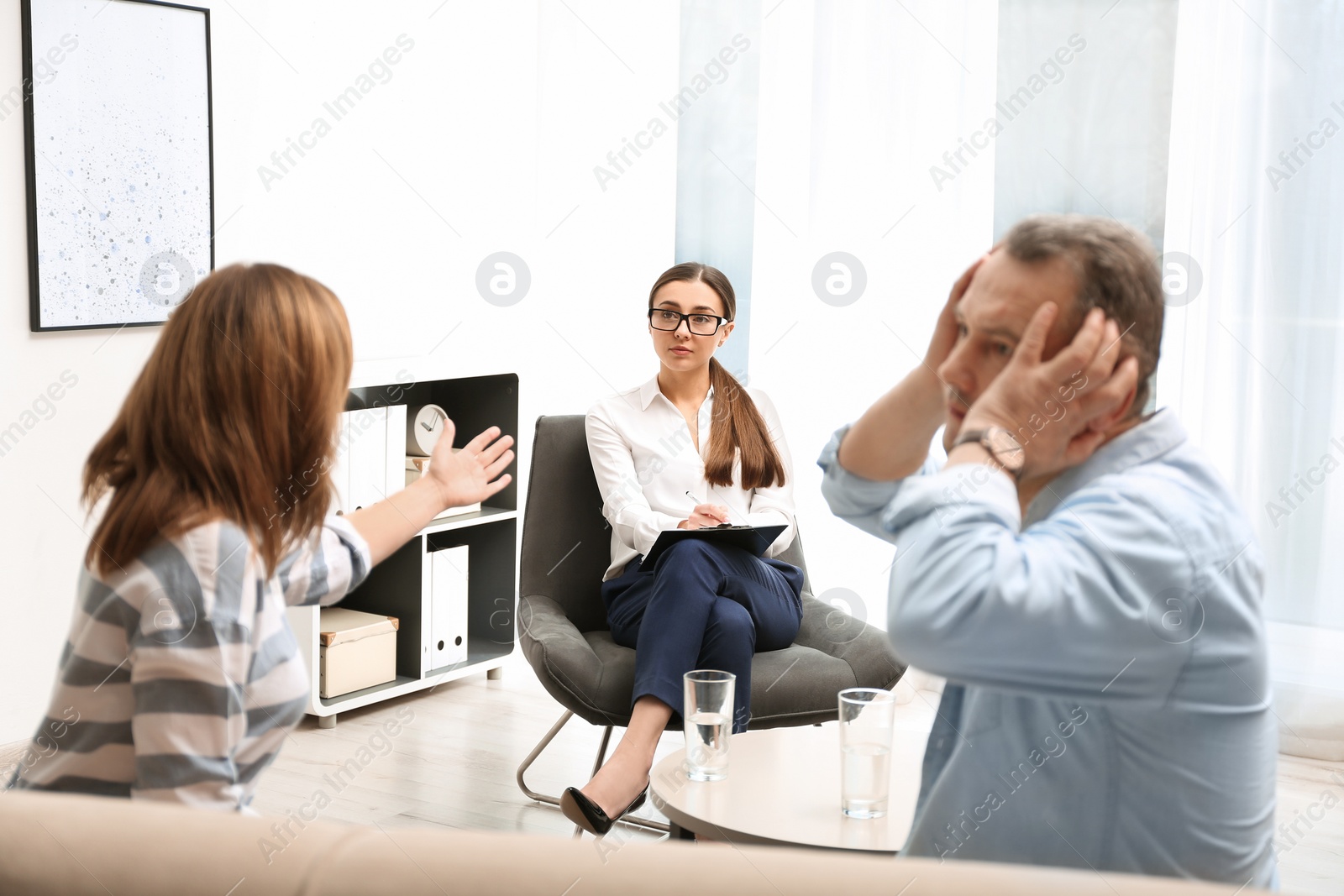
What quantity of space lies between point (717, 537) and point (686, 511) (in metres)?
0.24

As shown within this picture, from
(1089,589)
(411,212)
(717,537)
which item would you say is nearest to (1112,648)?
(1089,589)

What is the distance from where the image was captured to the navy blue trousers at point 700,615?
2.47 meters

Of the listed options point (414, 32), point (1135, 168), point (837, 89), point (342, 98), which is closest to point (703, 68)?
point (837, 89)

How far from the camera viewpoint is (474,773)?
3.08 metres

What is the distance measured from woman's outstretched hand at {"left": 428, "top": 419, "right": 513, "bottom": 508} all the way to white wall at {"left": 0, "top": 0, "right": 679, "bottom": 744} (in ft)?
5.36

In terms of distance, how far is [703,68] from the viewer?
4156 mm

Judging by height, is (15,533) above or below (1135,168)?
below

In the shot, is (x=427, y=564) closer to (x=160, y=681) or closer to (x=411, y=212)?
(x=411, y=212)

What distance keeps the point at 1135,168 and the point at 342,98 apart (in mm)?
2413

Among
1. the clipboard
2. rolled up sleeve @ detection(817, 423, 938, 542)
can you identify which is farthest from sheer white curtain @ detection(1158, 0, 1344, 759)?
rolled up sleeve @ detection(817, 423, 938, 542)

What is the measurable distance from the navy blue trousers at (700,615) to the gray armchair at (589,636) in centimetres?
6

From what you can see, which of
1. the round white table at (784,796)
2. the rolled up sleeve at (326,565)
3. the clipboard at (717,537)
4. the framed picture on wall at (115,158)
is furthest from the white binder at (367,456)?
the rolled up sleeve at (326,565)

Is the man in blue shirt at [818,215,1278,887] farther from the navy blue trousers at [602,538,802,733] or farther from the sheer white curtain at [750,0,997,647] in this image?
the sheer white curtain at [750,0,997,647]

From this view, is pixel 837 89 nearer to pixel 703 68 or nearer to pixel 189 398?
pixel 703 68
